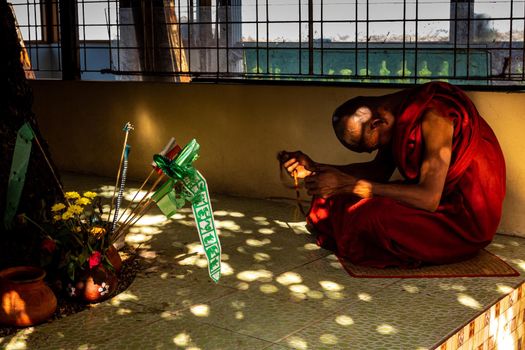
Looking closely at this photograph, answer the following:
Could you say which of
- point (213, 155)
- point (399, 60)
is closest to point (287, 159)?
point (213, 155)

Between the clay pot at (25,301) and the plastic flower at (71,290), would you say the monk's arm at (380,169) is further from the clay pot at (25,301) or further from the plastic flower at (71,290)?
the clay pot at (25,301)

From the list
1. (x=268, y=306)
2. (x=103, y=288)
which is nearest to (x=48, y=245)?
(x=103, y=288)

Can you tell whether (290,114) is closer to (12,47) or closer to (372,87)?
(372,87)

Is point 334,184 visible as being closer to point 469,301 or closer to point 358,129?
point 358,129

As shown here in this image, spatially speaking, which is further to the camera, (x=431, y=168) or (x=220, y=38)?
(x=220, y=38)

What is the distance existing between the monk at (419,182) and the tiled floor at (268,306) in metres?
0.29

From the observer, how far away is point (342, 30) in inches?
456

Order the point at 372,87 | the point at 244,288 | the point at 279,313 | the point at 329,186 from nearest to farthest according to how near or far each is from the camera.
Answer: the point at 279,313 → the point at 244,288 → the point at 329,186 → the point at 372,87

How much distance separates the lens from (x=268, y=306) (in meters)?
4.52

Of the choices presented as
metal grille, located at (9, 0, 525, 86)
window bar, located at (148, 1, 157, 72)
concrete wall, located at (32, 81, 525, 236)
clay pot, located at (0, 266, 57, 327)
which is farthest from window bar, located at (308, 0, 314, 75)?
clay pot, located at (0, 266, 57, 327)

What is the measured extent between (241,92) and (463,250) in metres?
2.91

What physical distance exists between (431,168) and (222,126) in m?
2.98

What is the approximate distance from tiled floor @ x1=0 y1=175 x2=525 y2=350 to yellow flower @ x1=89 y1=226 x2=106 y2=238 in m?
0.38

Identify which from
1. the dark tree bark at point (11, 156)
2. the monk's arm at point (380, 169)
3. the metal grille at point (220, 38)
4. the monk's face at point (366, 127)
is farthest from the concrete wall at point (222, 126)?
the dark tree bark at point (11, 156)
